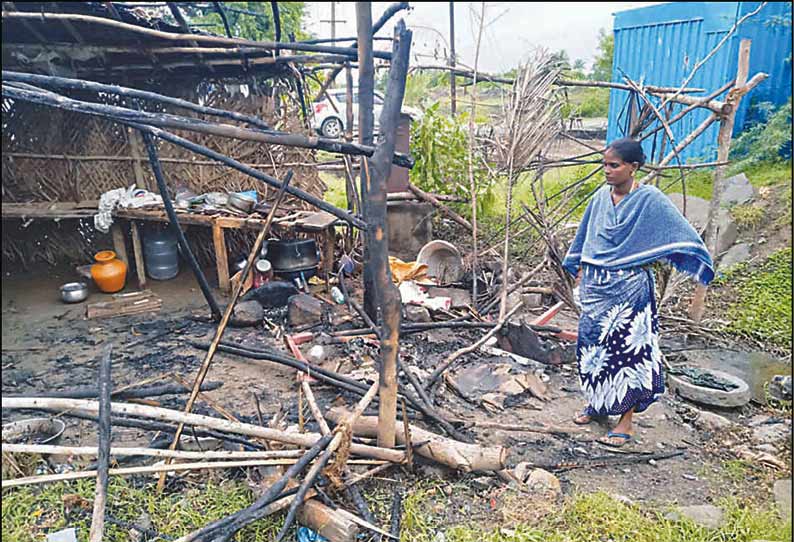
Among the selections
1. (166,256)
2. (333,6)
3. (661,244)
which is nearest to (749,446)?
(661,244)

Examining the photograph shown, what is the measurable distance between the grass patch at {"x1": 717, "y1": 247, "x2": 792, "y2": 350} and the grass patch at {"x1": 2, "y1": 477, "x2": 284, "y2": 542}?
5.15 meters

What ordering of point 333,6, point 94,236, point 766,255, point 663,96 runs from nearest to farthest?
point 663,96, point 766,255, point 94,236, point 333,6

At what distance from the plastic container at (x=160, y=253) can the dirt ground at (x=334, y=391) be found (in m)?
0.85

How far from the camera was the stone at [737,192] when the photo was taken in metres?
7.83

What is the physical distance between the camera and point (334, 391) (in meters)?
4.19

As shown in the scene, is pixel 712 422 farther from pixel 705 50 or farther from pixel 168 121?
pixel 705 50

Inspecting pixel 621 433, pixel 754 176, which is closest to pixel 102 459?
pixel 621 433

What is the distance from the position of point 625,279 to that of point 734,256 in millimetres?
4544

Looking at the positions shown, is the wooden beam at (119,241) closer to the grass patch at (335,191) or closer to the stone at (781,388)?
the grass patch at (335,191)

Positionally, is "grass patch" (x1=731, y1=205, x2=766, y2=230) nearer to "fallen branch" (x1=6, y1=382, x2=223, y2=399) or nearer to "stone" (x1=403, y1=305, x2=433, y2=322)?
"stone" (x1=403, y1=305, x2=433, y2=322)

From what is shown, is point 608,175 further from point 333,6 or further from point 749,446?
point 333,6

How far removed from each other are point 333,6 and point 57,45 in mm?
10366

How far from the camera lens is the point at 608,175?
3.39 m

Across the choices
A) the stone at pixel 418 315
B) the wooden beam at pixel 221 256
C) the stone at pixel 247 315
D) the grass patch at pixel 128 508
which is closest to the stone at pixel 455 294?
the stone at pixel 418 315
